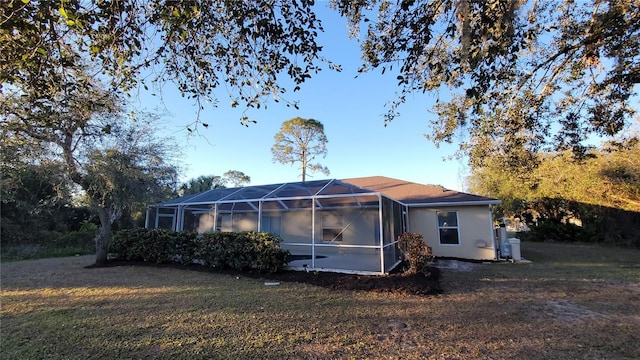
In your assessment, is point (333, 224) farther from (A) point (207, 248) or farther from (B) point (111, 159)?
(B) point (111, 159)

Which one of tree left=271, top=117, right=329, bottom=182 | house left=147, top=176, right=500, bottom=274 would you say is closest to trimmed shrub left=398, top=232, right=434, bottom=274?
house left=147, top=176, right=500, bottom=274

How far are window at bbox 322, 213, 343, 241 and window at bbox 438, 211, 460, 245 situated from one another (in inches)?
153

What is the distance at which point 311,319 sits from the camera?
4.52 metres

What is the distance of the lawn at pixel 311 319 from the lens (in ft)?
11.4

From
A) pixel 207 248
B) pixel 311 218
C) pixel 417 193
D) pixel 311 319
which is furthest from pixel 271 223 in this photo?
pixel 311 319

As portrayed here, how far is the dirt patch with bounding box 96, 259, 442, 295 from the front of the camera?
6.15 meters

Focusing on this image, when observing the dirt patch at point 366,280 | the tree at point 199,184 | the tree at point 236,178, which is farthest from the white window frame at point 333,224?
the tree at point 236,178

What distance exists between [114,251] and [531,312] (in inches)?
479

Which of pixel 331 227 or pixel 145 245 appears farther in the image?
pixel 331 227

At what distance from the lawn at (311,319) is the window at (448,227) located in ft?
11.6

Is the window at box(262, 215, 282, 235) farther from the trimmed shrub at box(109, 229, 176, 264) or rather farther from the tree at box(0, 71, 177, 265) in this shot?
the tree at box(0, 71, 177, 265)

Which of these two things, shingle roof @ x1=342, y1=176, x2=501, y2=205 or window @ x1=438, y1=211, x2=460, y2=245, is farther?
window @ x1=438, y1=211, x2=460, y2=245

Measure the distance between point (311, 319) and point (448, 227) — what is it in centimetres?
833

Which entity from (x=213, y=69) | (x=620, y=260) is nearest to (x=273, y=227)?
(x=213, y=69)
